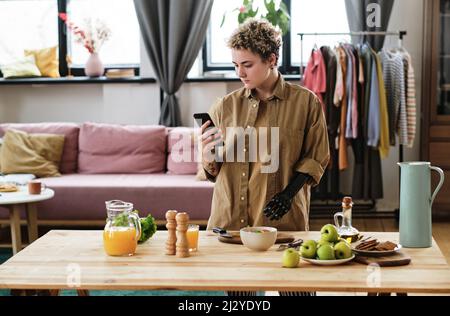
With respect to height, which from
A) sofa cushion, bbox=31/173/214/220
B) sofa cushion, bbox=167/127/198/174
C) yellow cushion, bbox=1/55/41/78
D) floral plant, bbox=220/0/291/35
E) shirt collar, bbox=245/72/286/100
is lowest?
sofa cushion, bbox=31/173/214/220

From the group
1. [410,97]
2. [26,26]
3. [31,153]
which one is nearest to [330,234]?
[410,97]

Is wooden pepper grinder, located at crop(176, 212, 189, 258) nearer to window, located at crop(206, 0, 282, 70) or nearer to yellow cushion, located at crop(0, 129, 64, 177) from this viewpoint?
yellow cushion, located at crop(0, 129, 64, 177)

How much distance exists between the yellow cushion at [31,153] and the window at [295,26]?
1489 millimetres

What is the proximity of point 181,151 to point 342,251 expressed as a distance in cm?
372

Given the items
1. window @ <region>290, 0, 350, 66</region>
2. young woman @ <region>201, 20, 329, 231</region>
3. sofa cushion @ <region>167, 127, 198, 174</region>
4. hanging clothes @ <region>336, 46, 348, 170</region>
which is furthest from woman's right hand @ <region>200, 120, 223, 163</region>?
window @ <region>290, 0, 350, 66</region>

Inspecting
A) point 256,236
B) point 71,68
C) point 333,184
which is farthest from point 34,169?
point 256,236

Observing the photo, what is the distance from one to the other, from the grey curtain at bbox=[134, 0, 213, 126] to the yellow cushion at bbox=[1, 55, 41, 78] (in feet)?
3.41

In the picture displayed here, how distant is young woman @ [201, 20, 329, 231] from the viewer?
8.38ft

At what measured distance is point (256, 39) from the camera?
2.44m

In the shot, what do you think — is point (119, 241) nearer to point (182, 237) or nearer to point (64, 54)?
point (182, 237)

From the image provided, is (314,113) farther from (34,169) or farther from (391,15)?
(391,15)

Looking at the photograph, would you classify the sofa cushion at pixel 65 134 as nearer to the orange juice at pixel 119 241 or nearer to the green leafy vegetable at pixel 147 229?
the green leafy vegetable at pixel 147 229

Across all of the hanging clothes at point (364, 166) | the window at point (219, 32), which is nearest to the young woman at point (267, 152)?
the hanging clothes at point (364, 166)
